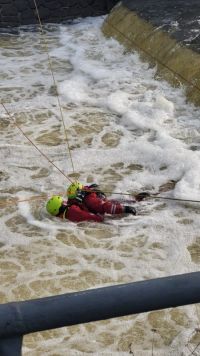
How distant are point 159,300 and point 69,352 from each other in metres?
2.49

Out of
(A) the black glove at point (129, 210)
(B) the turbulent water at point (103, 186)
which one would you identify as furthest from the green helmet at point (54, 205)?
(A) the black glove at point (129, 210)

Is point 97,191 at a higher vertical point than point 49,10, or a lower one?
higher

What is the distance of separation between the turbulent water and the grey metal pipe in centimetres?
235

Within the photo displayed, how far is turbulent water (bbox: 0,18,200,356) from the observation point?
146 inches

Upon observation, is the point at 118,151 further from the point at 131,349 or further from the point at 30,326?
the point at 30,326

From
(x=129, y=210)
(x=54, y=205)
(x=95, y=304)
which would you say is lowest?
(x=129, y=210)

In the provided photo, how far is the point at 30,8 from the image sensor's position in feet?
44.2

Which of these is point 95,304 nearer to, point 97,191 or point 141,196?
point 97,191

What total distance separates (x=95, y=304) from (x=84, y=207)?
12.4ft

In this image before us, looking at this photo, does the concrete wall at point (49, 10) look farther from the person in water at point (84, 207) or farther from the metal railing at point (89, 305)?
the metal railing at point (89, 305)

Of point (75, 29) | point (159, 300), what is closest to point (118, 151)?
point (159, 300)

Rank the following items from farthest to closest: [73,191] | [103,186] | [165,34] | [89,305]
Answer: [165,34]
[103,186]
[73,191]
[89,305]

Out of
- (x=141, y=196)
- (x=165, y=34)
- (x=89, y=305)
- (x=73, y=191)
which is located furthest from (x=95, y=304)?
(x=165, y=34)

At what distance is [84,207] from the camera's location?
16.4 feet
